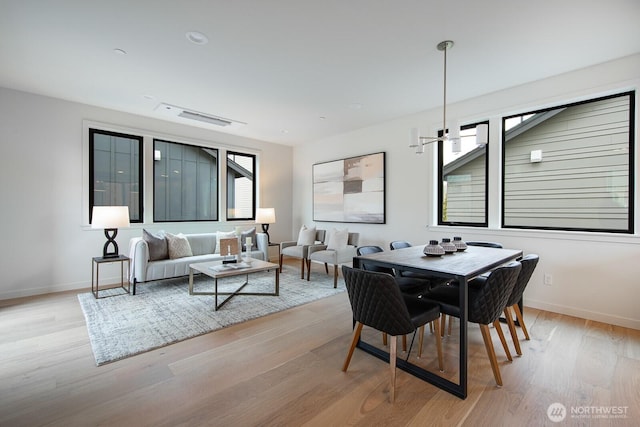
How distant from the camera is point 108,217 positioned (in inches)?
156

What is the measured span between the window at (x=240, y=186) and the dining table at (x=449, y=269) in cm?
423

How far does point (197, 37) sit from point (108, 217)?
2767 mm

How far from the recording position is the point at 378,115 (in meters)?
4.75

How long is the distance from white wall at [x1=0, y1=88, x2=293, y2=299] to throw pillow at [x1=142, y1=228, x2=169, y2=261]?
0.72 m

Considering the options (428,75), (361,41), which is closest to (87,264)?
(361,41)

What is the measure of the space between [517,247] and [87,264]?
20.0 ft

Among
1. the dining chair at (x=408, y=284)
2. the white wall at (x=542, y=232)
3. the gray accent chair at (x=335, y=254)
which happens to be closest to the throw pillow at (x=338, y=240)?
the gray accent chair at (x=335, y=254)

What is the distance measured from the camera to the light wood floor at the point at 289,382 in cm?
168

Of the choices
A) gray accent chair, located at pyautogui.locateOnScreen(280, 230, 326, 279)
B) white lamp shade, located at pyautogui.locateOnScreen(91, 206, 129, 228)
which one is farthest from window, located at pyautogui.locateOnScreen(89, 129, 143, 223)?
gray accent chair, located at pyautogui.locateOnScreen(280, 230, 326, 279)

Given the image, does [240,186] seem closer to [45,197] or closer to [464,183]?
[45,197]

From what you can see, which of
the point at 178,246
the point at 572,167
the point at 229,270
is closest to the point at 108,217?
the point at 178,246

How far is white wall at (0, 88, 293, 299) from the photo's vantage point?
3832 millimetres

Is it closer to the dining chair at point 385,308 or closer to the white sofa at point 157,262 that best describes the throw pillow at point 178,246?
the white sofa at point 157,262

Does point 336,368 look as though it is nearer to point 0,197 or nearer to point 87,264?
point 87,264
